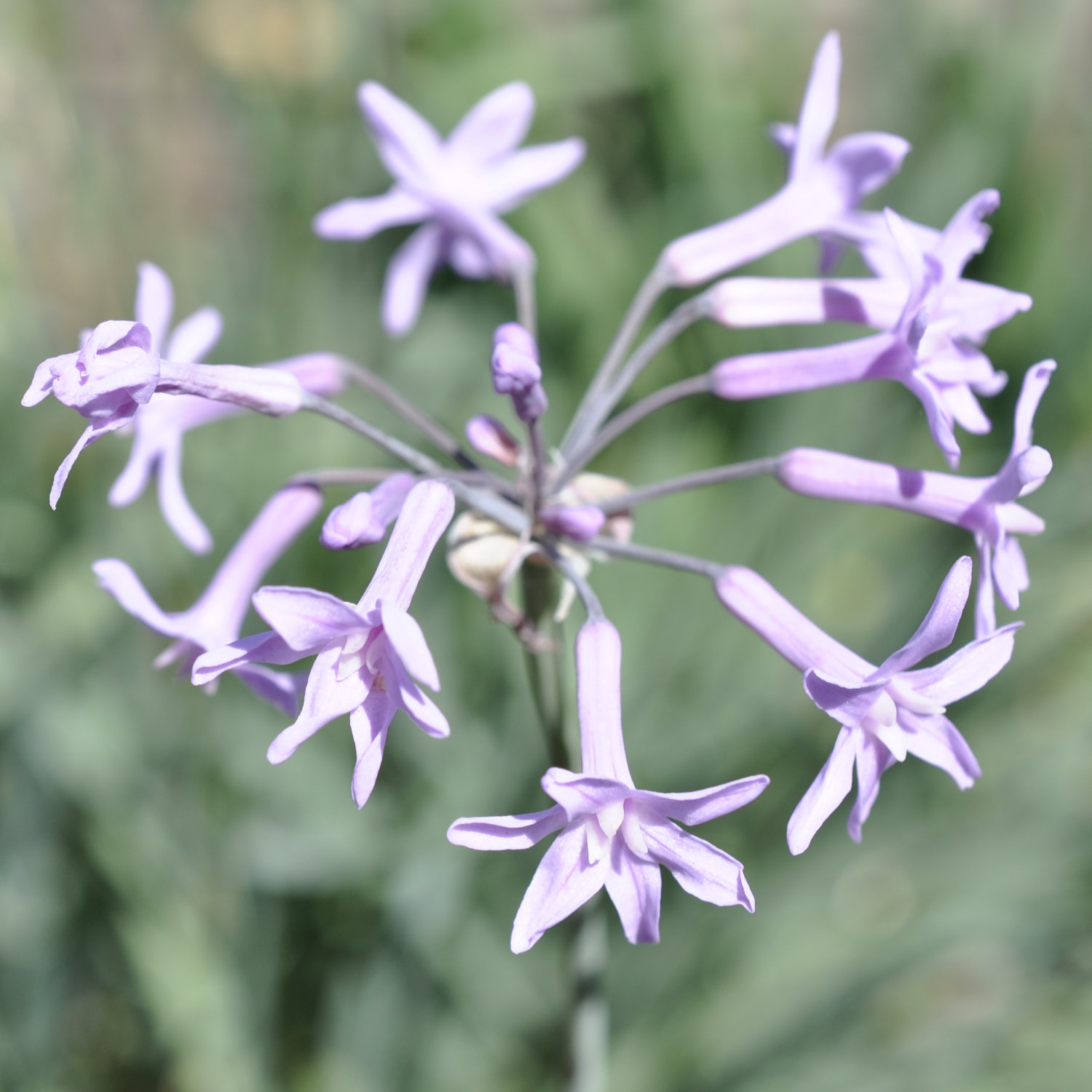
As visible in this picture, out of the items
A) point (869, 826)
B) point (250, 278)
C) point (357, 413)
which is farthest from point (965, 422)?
point (250, 278)

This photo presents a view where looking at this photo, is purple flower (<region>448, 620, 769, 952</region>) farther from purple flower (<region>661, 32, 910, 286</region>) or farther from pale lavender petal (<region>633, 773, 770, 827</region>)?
purple flower (<region>661, 32, 910, 286</region>)

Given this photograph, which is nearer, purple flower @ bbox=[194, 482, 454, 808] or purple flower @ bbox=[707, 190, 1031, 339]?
purple flower @ bbox=[194, 482, 454, 808]

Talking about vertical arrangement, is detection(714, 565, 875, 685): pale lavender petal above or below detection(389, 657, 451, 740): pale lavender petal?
below

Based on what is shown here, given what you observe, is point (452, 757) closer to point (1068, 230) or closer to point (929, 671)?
point (929, 671)

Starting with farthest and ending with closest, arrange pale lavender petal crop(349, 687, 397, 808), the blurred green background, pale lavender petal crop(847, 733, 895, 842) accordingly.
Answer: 1. the blurred green background
2. pale lavender petal crop(847, 733, 895, 842)
3. pale lavender petal crop(349, 687, 397, 808)

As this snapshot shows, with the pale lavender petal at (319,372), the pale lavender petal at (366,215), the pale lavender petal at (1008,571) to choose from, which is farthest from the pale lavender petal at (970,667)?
the pale lavender petal at (366,215)

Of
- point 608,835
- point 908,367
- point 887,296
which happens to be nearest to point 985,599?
point 908,367

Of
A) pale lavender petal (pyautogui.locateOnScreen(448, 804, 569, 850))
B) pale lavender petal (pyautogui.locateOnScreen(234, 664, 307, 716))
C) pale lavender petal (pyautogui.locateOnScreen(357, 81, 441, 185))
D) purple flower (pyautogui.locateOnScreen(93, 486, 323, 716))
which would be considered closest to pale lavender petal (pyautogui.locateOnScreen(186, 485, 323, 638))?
purple flower (pyautogui.locateOnScreen(93, 486, 323, 716))

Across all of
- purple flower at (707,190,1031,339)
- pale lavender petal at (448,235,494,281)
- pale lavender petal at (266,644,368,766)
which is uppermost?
purple flower at (707,190,1031,339)
